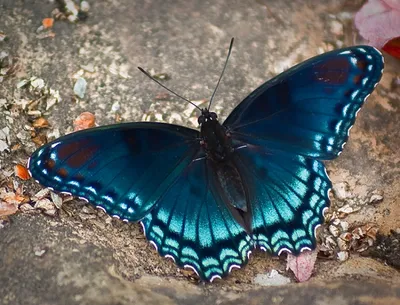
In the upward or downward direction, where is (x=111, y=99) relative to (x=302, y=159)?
downward

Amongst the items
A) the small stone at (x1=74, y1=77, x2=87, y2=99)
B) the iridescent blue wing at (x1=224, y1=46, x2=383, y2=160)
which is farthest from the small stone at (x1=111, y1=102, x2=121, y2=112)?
the iridescent blue wing at (x1=224, y1=46, x2=383, y2=160)

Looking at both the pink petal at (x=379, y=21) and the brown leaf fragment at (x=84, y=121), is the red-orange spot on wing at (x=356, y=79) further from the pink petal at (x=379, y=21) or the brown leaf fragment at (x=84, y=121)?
the brown leaf fragment at (x=84, y=121)

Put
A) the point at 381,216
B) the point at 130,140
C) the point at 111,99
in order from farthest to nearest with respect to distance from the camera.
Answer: the point at 111,99
the point at 381,216
the point at 130,140

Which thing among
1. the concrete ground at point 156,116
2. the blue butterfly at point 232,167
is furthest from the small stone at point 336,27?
the blue butterfly at point 232,167

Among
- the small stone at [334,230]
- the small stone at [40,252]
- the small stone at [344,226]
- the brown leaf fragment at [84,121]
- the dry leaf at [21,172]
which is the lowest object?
the dry leaf at [21,172]

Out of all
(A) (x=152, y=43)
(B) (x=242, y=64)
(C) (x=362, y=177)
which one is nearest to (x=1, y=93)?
(A) (x=152, y=43)

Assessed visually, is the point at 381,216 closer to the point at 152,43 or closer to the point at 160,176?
the point at 160,176
